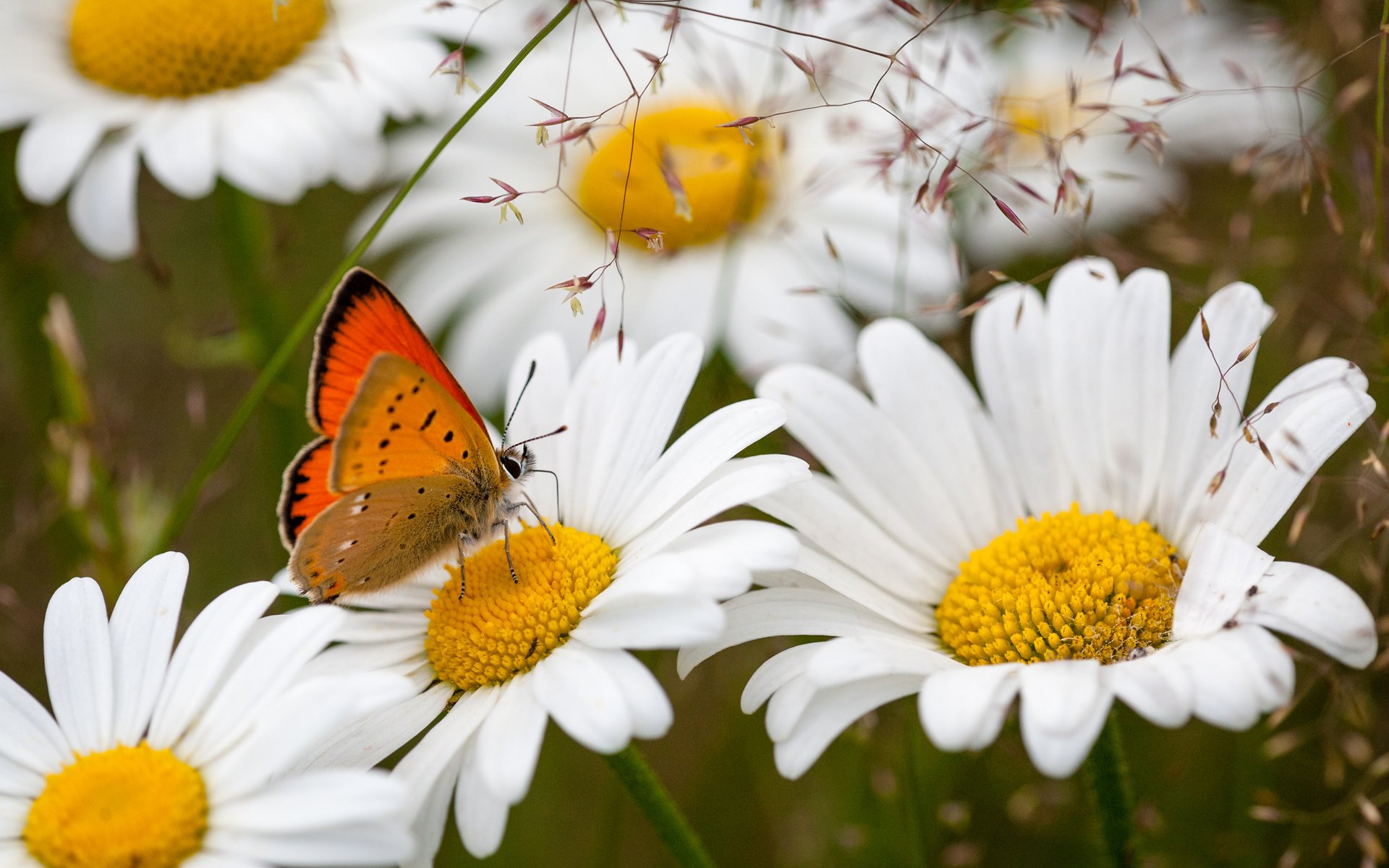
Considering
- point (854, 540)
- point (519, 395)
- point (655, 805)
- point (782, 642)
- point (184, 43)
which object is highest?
point (184, 43)

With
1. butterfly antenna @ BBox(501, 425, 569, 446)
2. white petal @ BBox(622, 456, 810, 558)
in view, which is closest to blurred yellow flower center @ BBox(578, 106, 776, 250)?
butterfly antenna @ BBox(501, 425, 569, 446)

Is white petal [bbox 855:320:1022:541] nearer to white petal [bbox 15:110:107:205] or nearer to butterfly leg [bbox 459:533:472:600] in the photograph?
butterfly leg [bbox 459:533:472:600]

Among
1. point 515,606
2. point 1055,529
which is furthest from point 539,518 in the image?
point 1055,529

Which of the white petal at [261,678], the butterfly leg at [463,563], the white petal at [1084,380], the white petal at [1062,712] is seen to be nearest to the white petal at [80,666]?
the white petal at [261,678]

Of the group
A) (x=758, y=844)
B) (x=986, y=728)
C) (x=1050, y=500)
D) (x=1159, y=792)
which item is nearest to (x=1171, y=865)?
(x=1159, y=792)

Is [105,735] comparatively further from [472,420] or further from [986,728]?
[986,728]

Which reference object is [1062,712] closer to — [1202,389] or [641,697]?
[641,697]

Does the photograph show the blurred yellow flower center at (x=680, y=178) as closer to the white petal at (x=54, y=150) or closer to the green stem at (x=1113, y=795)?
the white petal at (x=54, y=150)
